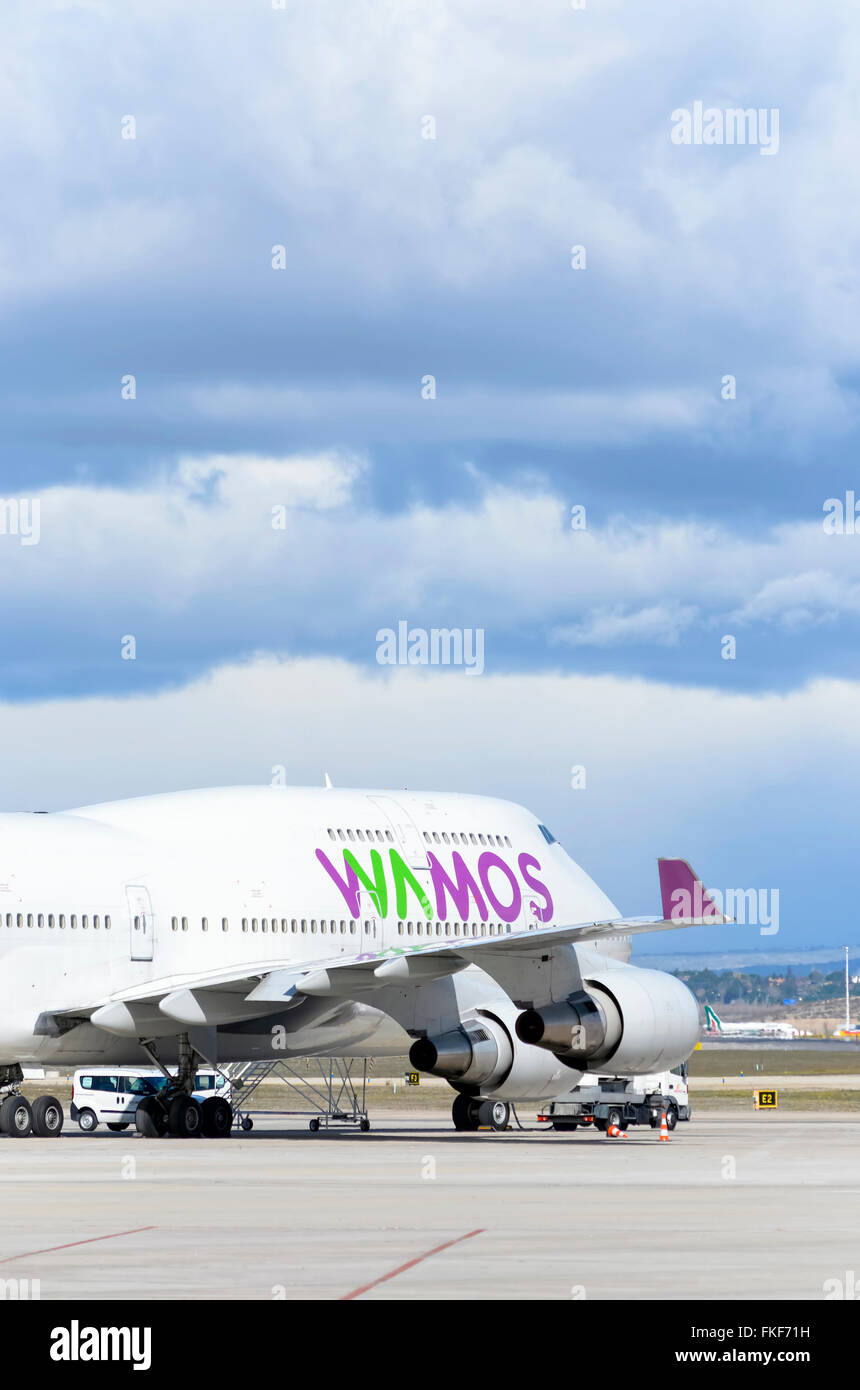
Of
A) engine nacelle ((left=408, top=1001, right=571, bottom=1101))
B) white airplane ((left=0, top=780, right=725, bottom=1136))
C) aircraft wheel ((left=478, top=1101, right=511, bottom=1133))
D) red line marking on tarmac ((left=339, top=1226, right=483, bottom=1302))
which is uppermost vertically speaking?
white airplane ((left=0, top=780, right=725, bottom=1136))

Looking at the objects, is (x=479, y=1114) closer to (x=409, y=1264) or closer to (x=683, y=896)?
(x=683, y=896)

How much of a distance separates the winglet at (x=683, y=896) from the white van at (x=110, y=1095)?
1823 cm

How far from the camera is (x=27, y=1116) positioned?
41531 millimetres

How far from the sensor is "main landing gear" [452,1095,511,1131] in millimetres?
46469

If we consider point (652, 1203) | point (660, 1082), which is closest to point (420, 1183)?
point (652, 1203)

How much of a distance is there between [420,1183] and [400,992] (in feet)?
52.9

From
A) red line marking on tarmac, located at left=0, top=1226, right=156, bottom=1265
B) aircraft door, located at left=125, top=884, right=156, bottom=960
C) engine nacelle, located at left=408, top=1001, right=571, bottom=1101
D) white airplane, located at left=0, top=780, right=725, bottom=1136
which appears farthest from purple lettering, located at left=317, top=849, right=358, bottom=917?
red line marking on tarmac, located at left=0, top=1226, right=156, bottom=1265

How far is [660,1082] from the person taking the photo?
204ft

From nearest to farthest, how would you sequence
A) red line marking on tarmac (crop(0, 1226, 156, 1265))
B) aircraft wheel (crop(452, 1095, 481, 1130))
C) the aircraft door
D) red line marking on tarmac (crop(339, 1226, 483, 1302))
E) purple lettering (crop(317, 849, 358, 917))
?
red line marking on tarmac (crop(339, 1226, 483, 1302)), red line marking on tarmac (crop(0, 1226, 156, 1265)), the aircraft door, purple lettering (crop(317, 849, 358, 917)), aircraft wheel (crop(452, 1095, 481, 1130))

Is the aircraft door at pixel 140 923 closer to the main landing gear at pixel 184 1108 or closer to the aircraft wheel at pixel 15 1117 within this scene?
the main landing gear at pixel 184 1108

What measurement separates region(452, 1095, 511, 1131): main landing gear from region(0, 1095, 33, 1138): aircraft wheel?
31.8ft

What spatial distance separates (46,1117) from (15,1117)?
2.14 ft

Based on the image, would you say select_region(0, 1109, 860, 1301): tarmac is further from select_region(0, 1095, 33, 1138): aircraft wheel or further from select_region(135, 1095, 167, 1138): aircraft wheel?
select_region(135, 1095, 167, 1138): aircraft wheel
